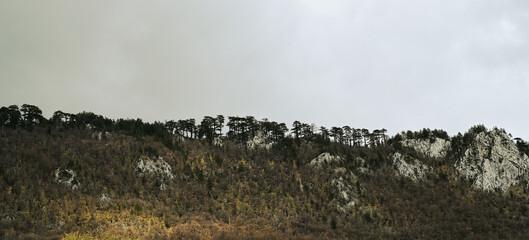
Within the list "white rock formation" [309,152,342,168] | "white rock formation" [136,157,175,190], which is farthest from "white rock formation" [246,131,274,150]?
"white rock formation" [136,157,175,190]

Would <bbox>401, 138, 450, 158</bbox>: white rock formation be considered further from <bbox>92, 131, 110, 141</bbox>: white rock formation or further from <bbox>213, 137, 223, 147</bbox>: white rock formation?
<bbox>92, 131, 110, 141</bbox>: white rock formation

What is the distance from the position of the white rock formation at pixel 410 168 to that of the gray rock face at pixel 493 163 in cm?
918

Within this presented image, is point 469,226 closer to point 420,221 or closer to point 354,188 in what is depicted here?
point 420,221

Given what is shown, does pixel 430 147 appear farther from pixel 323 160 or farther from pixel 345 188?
pixel 345 188

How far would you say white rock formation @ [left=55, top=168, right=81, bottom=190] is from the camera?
6400cm

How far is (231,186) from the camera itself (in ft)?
257

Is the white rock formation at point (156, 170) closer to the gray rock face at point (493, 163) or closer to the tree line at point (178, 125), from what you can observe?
the tree line at point (178, 125)

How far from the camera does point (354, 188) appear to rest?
8212 centimetres

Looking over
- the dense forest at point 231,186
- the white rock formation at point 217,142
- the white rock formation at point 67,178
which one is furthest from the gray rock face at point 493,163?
the white rock formation at point 67,178

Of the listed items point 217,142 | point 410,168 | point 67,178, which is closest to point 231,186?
point 217,142

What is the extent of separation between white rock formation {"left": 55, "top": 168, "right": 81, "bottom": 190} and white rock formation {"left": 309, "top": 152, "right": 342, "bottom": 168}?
6065 centimetres

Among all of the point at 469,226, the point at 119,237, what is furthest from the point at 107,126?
the point at 469,226

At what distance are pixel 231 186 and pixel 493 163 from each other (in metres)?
73.0

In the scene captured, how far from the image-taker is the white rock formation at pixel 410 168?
88875 millimetres
